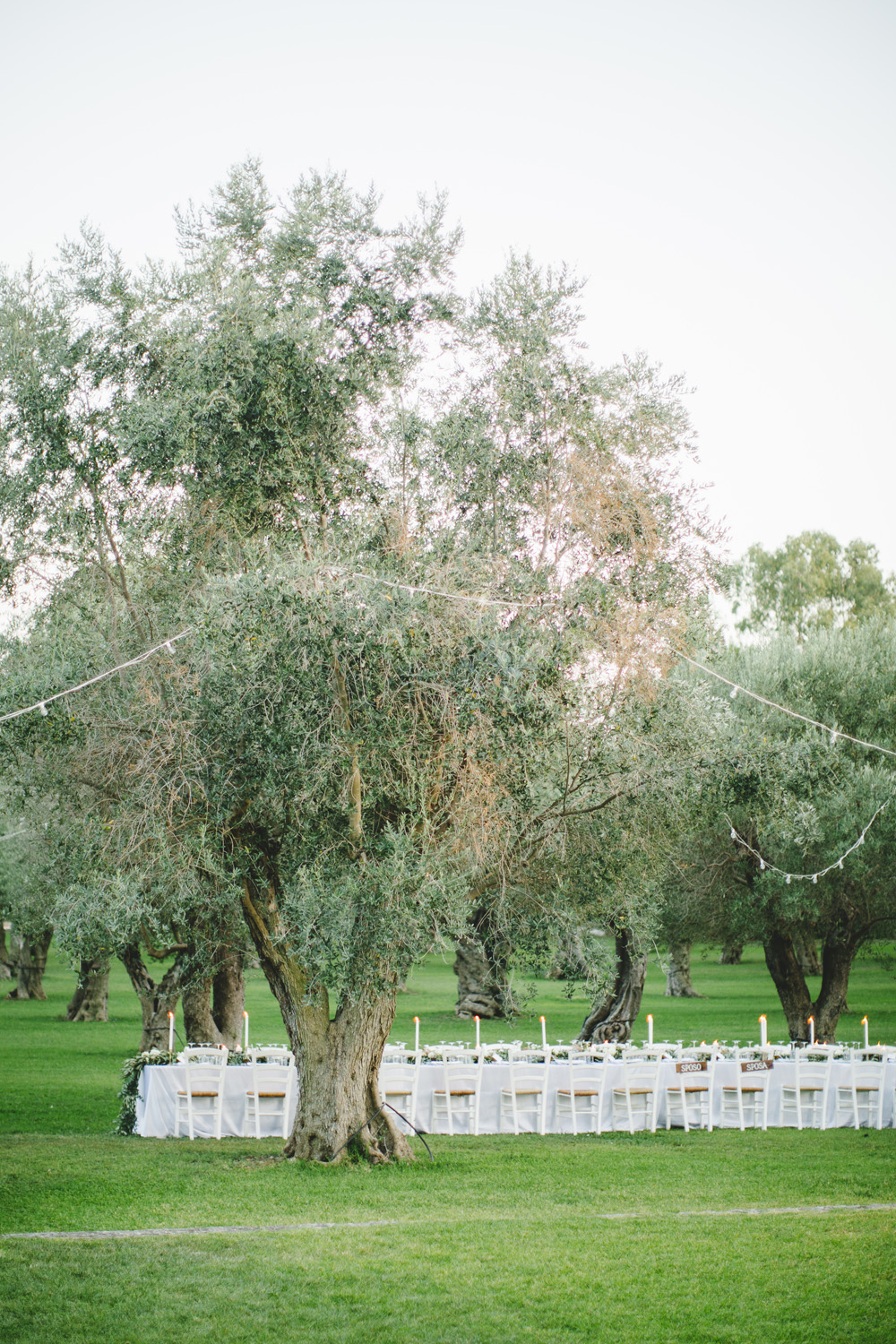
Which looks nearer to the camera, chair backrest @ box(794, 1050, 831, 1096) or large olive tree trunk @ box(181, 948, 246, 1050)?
chair backrest @ box(794, 1050, 831, 1096)

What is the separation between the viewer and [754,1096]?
1456 cm

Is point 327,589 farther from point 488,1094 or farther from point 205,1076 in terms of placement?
point 488,1094

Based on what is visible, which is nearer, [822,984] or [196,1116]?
[196,1116]

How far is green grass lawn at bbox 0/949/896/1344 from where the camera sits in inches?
240

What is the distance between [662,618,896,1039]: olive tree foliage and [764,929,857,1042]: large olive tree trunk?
0.08ft

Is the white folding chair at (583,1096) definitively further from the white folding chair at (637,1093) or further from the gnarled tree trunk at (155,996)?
the gnarled tree trunk at (155,996)

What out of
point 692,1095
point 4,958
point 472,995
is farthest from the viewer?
point 4,958

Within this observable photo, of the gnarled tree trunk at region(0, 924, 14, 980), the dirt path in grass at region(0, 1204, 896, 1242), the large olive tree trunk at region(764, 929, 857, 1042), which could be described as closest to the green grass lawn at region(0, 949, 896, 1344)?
the dirt path in grass at region(0, 1204, 896, 1242)

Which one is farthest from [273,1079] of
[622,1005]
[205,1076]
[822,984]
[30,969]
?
[30,969]

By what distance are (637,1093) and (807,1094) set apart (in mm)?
2531

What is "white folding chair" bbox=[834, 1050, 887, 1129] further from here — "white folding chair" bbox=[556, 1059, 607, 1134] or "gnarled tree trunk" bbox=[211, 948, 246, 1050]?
"gnarled tree trunk" bbox=[211, 948, 246, 1050]

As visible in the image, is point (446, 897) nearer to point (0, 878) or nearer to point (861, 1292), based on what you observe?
point (861, 1292)

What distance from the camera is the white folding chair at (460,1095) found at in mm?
13430

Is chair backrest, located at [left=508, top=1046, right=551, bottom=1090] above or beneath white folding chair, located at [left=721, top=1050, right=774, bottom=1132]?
above
